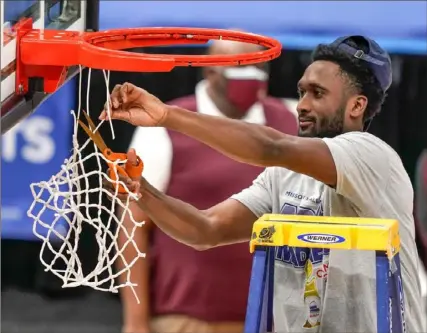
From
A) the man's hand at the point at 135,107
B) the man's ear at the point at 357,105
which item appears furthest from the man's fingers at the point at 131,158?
the man's ear at the point at 357,105

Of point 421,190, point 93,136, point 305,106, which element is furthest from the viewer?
point 421,190

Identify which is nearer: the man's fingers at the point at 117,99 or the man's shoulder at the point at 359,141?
the man's fingers at the point at 117,99

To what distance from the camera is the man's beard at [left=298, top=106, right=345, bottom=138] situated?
3600mm

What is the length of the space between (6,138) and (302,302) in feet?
8.23

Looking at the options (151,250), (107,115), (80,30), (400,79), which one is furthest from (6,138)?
(107,115)

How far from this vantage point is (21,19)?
3.22m

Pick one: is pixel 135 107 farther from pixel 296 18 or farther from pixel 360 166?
pixel 296 18

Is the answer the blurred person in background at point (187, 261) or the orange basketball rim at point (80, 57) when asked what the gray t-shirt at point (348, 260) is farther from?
the blurred person in background at point (187, 261)

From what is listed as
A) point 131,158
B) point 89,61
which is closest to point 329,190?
point 131,158

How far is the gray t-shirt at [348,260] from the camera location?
11.3 feet

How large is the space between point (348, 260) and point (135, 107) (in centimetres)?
79

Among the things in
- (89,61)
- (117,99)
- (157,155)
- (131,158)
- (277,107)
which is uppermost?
(89,61)

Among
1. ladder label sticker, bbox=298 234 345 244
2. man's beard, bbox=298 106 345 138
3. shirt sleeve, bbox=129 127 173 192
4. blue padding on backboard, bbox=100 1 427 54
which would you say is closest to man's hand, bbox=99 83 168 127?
ladder label sticker, bbox=298 234 345 244

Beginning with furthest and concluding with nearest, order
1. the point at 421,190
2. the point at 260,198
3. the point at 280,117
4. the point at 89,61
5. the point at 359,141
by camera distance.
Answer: the point at 421,190
the point at 280,117
the point at 260,198
the point at 359,141
the point at 89,61
